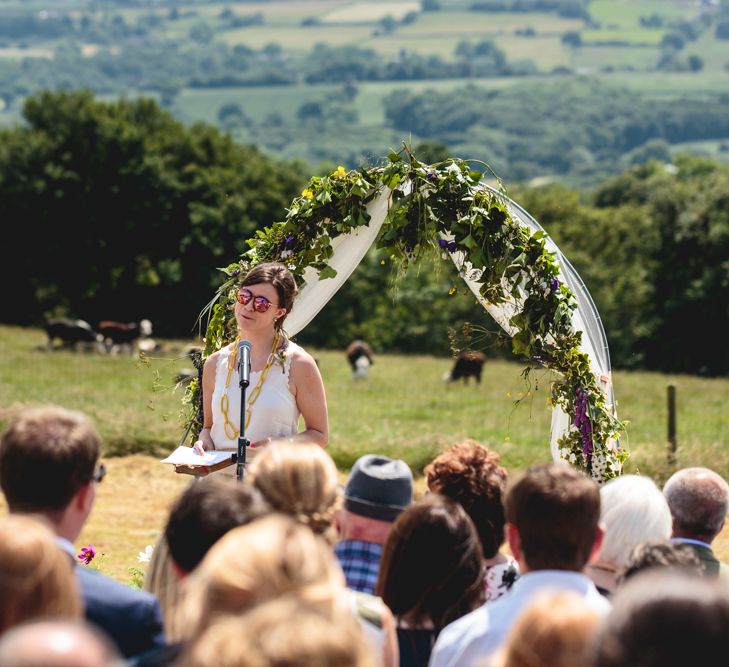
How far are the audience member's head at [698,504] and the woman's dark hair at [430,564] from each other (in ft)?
4.23

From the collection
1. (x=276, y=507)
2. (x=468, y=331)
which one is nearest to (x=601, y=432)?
(x=468, y=331)

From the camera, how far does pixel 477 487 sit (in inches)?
197

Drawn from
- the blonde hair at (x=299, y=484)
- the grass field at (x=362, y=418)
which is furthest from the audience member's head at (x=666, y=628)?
the grass field at (x=362, y=418)

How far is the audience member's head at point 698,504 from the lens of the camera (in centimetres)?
530

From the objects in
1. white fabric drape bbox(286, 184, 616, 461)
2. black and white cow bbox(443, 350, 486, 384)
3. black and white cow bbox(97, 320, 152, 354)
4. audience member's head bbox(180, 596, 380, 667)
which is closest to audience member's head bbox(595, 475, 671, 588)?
audience member's head bbox(180, 596, 380, 667)

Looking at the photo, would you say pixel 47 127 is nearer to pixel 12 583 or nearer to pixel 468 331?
pixel 468 331

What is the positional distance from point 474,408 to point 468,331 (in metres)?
13.9

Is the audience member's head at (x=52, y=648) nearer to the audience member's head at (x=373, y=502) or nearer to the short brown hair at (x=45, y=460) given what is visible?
the short brown hair at (x=45, y=460)

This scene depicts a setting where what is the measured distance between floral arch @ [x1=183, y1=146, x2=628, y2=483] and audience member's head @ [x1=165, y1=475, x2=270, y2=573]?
14.0ft

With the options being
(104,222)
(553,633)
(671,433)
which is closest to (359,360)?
(671,433)

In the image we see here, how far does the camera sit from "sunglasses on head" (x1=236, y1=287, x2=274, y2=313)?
7.17 metres

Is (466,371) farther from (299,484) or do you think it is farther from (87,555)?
(299,484)

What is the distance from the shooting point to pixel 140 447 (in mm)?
15922

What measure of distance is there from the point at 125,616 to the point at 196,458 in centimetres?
314
